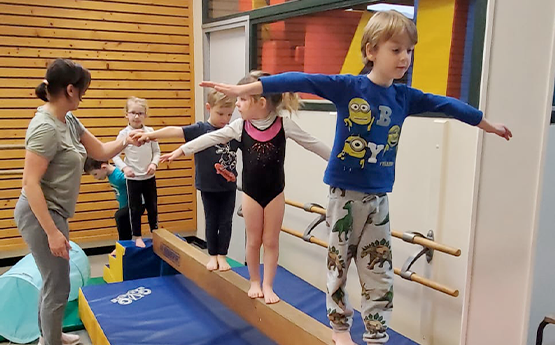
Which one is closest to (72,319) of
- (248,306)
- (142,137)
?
(248,306)

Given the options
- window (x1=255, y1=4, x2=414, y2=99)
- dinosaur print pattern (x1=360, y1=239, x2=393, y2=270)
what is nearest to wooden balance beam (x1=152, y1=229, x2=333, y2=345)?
dinosaur print pattern (x1=360, y1=239, x2=393, y2=270)

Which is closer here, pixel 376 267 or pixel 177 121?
pixel 376 267

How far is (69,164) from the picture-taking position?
2.54 metres

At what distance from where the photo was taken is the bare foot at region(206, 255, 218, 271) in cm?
315

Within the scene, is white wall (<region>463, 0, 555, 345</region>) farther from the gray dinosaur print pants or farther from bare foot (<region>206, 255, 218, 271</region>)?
bare foot (<region>206, 255, 218, 271</region>)

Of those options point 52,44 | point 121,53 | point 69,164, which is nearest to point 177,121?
point 121,53

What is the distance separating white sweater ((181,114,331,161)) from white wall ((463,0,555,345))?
0.77m

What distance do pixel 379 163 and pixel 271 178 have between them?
2.25 ft

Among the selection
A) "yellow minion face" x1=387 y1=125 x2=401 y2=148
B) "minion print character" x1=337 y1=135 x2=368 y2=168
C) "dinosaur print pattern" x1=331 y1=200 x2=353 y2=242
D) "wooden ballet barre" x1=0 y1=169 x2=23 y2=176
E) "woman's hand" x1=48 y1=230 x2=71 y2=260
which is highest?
"yellow minion face" x1=387 y1=125 x2=401 y2=148

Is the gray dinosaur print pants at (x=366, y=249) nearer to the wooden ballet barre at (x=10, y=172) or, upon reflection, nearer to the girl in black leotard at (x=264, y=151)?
the girl in black leotard at (x=264, y=151)

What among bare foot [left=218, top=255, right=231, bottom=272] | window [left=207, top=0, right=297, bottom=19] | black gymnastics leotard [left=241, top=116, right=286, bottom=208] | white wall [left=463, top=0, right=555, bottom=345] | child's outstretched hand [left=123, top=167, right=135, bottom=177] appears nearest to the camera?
white wall [left=463, top=0, right=555, bottom=345]

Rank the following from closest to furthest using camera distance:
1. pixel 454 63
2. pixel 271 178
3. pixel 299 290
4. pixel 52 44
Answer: pixel 271 178 < pixel 454 63 < pixel 299 290 < pixel 52 44

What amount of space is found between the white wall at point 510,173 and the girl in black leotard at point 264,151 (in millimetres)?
794

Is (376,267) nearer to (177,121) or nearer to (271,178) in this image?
(271,178)
